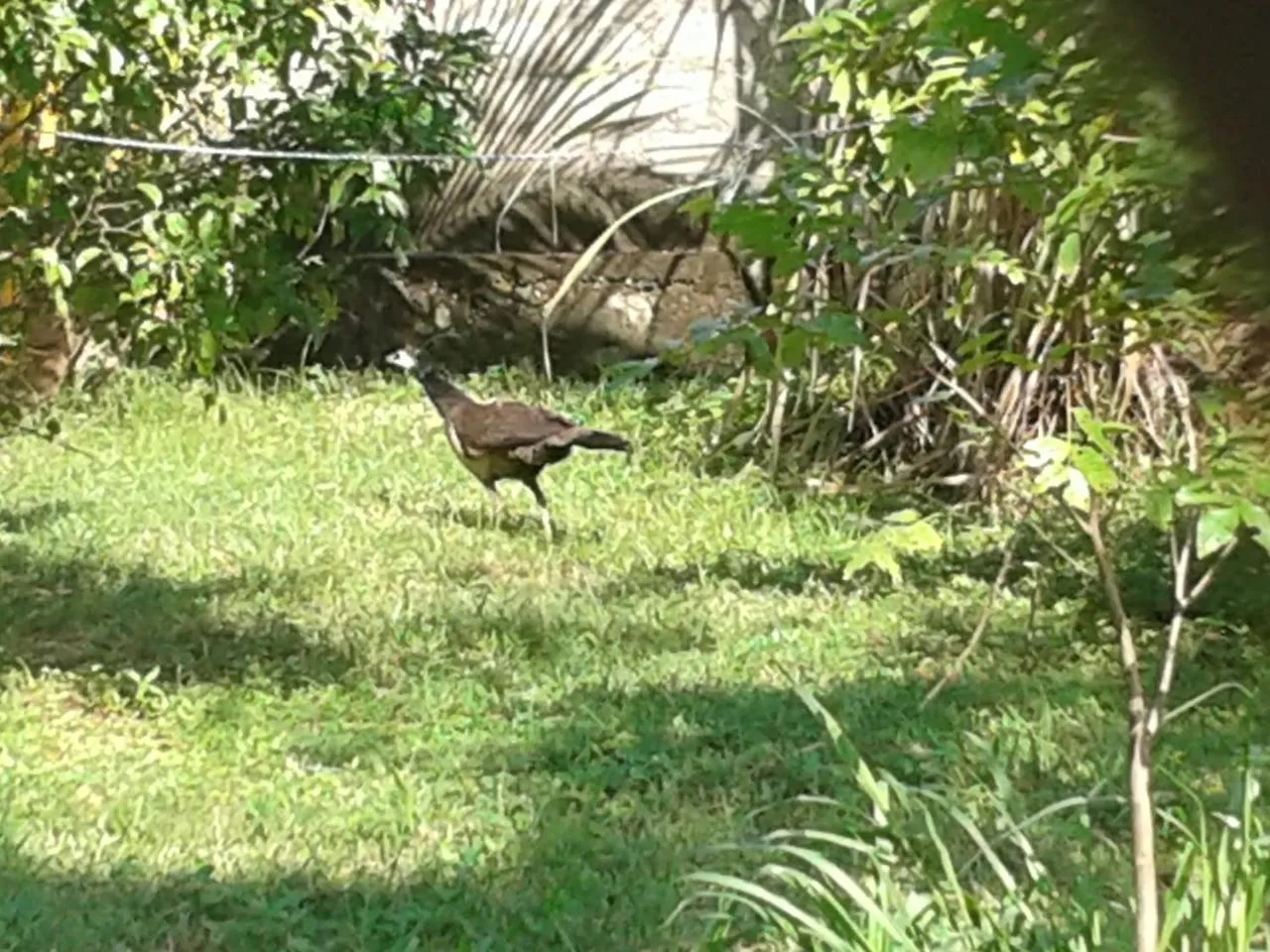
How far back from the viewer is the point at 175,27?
14.3ft

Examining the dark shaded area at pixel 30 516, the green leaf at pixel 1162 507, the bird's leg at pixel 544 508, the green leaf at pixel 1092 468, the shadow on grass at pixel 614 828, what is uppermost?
the green leaf at pixel 1092 468

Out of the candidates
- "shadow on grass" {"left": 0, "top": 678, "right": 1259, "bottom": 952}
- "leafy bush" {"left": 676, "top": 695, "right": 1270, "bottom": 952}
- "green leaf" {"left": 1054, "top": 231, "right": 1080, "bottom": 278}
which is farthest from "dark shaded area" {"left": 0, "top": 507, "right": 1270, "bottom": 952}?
"green leaf" {"left": 1054, "top": 231, "right": 1080, "bottom": 278}

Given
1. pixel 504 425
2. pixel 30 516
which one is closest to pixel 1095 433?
pixel 504 425

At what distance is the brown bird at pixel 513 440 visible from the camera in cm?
602

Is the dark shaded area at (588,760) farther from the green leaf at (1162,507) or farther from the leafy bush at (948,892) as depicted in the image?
the green leaf at (1162,507)

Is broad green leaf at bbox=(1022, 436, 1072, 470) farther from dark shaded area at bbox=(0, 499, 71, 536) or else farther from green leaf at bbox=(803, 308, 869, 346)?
dark shaded area at bbox=(0, 499, 71, 536)

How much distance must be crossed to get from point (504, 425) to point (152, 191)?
1.94 m

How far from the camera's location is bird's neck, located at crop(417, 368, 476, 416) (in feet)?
20.9

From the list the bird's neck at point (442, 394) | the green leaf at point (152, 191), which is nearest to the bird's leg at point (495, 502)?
the bird's neck at point (442, 394)

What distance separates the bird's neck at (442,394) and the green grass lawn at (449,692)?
0.33 meters

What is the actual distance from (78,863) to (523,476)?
2795 millimetres

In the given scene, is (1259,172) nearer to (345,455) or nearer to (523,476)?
(523,476)

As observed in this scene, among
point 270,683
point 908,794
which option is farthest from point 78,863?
point 908,794

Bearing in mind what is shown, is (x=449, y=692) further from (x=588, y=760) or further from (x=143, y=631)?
(x=143, y=631)
